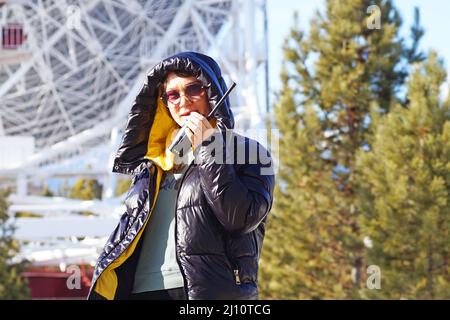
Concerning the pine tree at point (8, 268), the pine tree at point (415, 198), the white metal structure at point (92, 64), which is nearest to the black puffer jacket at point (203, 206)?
the pine tree at point (415, 198)

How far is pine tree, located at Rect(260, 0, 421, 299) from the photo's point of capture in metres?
14.2

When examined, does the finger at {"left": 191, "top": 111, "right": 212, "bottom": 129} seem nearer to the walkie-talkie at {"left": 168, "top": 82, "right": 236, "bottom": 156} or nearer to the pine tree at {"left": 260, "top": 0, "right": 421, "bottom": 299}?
the walkie-talkie at {"left": 168, "top": 82, "right": 236, "bottom": 156}

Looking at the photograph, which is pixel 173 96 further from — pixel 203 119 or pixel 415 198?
pixel 415 198

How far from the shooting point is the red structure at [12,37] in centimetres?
2488

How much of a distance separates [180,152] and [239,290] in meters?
0.51

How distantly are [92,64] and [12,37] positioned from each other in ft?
14.4

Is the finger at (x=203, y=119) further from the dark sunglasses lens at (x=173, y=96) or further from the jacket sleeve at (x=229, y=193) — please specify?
the dark sunglasses lens at (x=173, y=96)

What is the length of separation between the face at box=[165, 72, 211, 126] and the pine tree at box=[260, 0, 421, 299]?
1073 cm

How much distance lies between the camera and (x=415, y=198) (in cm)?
1184

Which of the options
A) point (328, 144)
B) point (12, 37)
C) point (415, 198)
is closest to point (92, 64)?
point (12, 37)

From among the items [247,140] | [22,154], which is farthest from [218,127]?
[22,154]

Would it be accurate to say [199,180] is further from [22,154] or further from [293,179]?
[22,154]
